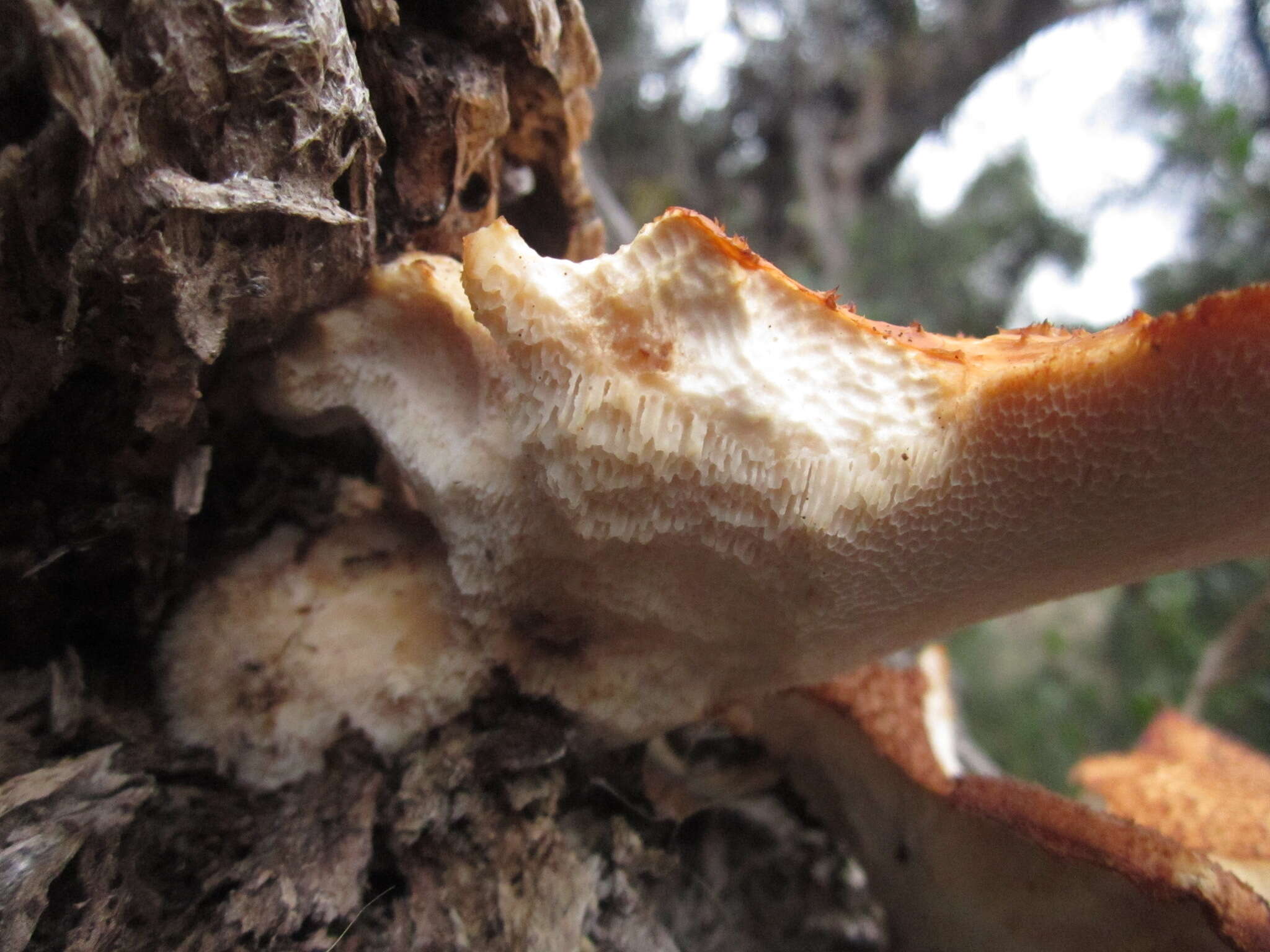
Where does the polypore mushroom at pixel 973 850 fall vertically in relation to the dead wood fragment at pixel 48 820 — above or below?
above

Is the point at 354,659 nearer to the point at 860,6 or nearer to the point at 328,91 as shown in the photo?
the point at 328,91

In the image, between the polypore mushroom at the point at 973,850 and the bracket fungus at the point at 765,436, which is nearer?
the bracket fungus at the point at 765,436

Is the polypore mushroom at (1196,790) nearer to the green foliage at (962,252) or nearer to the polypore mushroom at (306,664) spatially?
the polypore mushroom at (306,664)

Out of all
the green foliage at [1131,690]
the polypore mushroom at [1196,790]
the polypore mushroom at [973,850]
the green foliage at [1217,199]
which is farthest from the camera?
the green foliage at [1217,199]

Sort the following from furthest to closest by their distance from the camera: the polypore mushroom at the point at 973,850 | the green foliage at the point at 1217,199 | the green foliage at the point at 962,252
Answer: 1. the green foliage at the point at 962,252
2. the green foliage at the point at 1217,199
3. the polypore mushroom at the point at 973,850

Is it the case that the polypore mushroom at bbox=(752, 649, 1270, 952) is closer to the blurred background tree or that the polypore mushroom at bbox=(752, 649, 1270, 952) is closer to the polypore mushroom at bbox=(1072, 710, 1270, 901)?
the polypore mushroom at bbox=(1072, 710, 1270, 901)

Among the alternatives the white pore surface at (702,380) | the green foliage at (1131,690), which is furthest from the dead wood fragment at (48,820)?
the green foliage at (1131,690)
